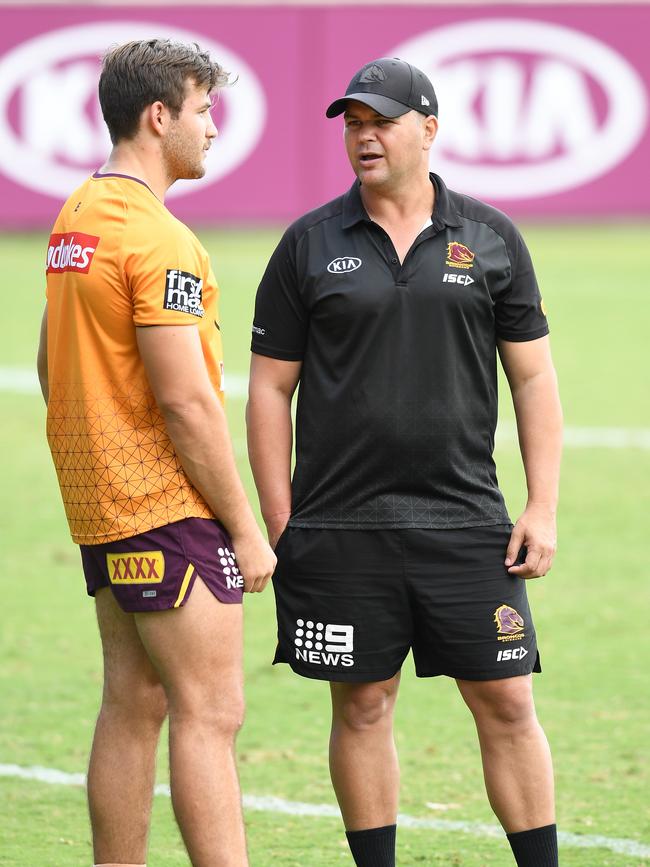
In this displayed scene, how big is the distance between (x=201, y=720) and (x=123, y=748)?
0.31 meters

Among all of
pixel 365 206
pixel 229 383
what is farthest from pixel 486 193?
pixel 365 206

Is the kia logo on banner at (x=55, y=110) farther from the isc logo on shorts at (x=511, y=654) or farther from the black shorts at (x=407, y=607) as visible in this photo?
the isc logo on shorts at (x=511, y=654)

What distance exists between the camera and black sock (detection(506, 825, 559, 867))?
14.0ft

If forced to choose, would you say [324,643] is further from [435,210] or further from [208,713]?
[435,210]

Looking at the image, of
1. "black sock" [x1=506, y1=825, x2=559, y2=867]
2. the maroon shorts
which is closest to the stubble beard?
the maroon shorts

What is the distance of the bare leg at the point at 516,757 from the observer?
425cm

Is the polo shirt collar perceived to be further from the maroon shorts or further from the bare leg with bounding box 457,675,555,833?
the bare leg with bounding box 457,675,555,833

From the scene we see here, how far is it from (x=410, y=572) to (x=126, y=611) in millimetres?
808

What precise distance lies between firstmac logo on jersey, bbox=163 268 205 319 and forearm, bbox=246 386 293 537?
0.67 meters

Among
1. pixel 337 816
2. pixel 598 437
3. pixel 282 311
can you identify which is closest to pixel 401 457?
pixel 282 311

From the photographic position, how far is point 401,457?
4250 mm

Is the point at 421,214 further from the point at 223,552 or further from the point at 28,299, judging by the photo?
the point at 28,299

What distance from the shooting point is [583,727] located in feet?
19.3

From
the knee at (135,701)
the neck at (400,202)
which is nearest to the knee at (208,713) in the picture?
the knee at (135,701)
